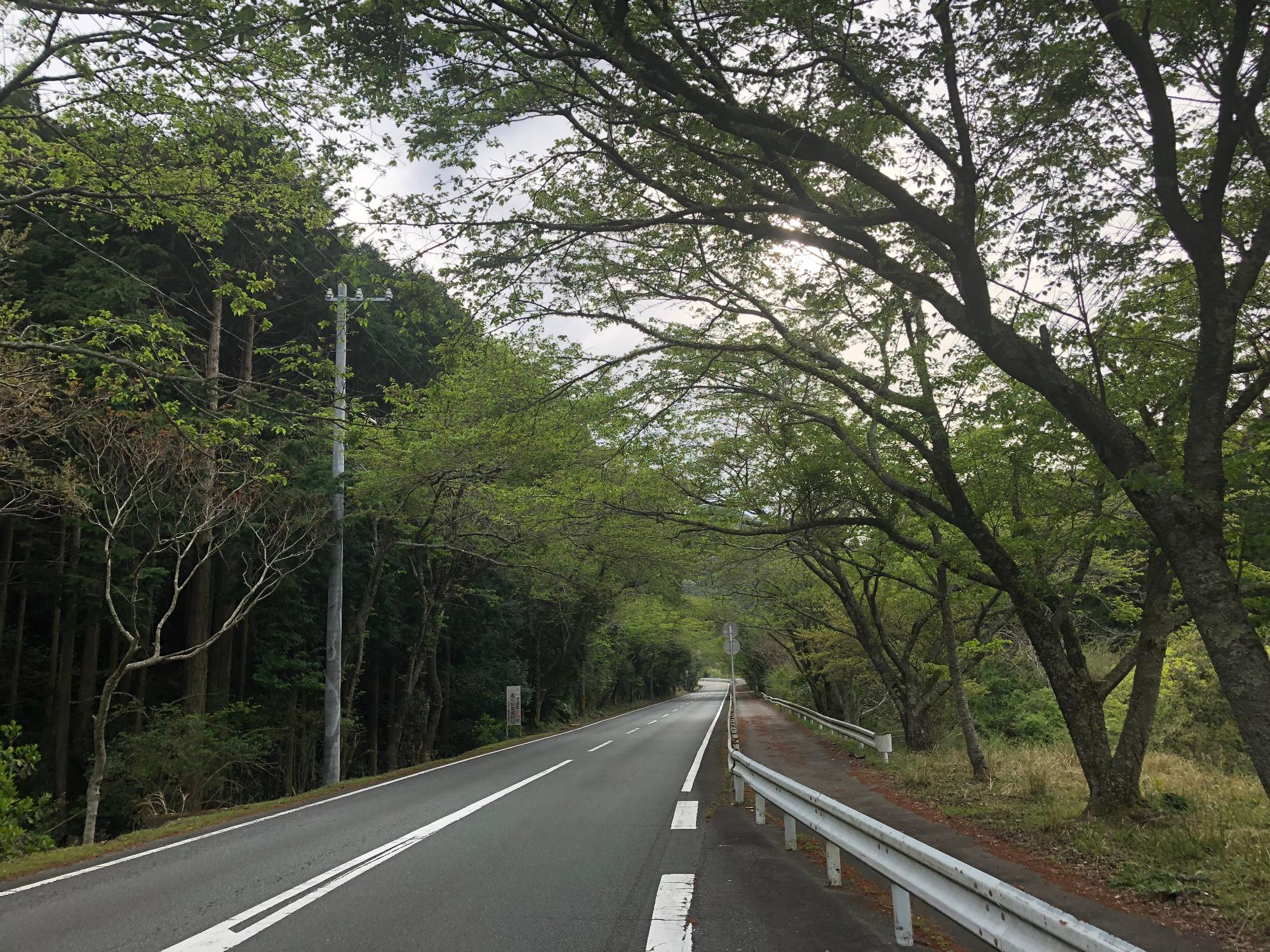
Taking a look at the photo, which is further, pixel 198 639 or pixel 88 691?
pixel 198 639

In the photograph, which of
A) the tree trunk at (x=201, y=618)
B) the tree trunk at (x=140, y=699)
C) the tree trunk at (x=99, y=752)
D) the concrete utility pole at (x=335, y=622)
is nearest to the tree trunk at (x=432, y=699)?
the tree trunk at (x=201, y=618)

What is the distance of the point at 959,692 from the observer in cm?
1265

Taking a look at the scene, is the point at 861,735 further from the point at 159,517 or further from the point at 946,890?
the point at 159,517

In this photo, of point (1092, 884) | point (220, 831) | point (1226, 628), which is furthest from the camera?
point (220, 831)

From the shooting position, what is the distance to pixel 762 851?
6953 mm

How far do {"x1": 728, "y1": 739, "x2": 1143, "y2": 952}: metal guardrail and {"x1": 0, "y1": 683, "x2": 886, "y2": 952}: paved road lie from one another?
1.35 feet

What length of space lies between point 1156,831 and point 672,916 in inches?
206

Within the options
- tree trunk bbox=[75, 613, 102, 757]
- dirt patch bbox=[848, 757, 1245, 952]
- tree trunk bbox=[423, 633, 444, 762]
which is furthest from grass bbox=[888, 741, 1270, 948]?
tree trunk bbox=[75, 613, 102, 757]

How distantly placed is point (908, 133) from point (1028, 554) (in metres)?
5.78

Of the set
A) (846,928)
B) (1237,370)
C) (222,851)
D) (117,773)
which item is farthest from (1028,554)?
(117,773)

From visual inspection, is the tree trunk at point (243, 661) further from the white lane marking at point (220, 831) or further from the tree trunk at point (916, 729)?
the tree trunk at point (916, 729)

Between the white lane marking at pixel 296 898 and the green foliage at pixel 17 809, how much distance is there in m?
4.94

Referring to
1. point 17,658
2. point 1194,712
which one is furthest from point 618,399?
point 1194,712

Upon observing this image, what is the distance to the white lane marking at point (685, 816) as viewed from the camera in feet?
27.5
